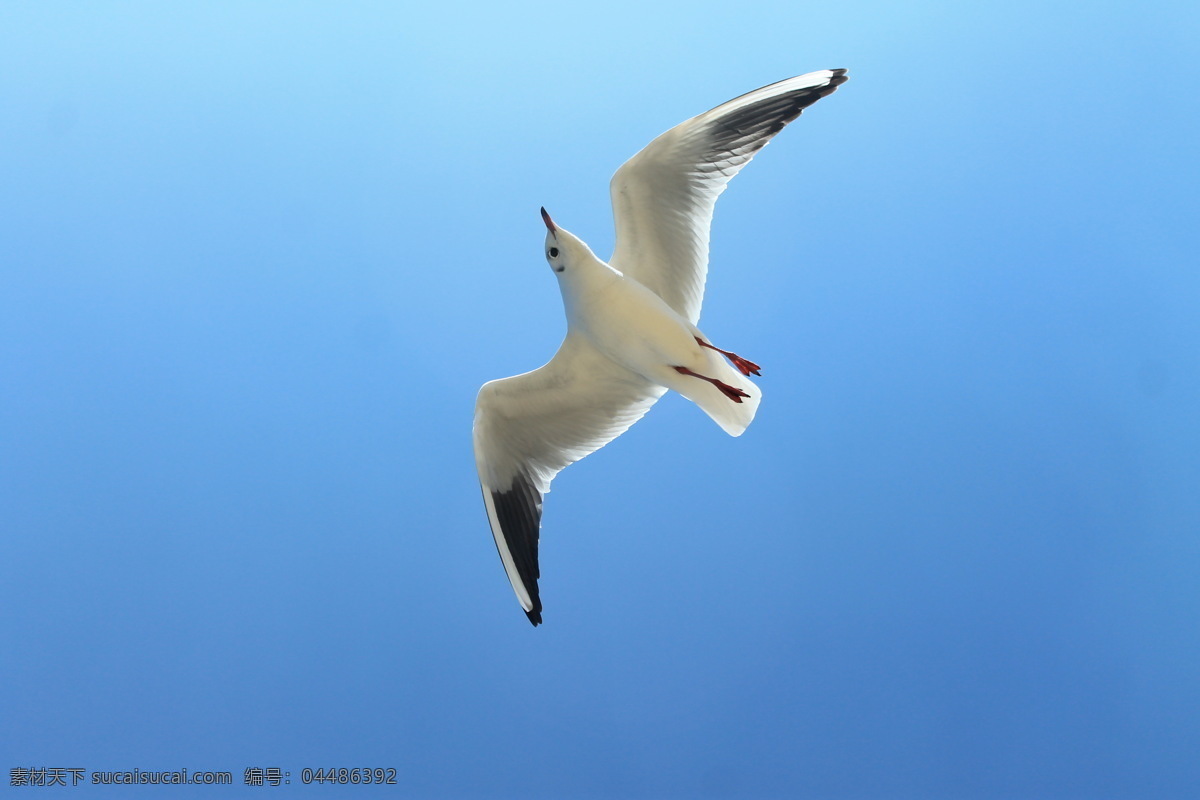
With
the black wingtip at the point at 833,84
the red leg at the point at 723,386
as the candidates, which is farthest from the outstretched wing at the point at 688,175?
the red leg at the point at 723,386

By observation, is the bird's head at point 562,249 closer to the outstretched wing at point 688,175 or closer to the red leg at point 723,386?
the outstretched wing at point 688,175

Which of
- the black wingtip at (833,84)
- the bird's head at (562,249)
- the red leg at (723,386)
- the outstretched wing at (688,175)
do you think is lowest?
the red leg at (723,386)

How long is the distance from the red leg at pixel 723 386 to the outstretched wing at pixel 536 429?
219mm

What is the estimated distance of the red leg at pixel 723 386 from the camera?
3021 mm

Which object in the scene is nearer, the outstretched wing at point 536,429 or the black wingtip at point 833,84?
the black wingtip at point 833,84

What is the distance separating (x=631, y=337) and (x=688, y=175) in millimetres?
530

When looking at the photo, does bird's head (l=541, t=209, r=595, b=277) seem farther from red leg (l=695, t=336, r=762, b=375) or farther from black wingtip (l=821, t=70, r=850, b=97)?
black wingtip (l=821, t=70, r=850, b=97)

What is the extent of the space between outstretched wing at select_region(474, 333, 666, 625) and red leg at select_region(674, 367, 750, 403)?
0.72 feet

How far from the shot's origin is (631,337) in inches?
119

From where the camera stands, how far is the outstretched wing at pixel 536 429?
10.5 ft

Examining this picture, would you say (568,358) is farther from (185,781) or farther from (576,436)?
(185,781)

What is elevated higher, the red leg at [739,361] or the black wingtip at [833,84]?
the black wingtip at [833,84]

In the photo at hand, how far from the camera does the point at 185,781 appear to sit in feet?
11.7

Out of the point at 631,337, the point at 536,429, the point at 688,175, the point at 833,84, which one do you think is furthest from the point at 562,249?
the point at 833,84
